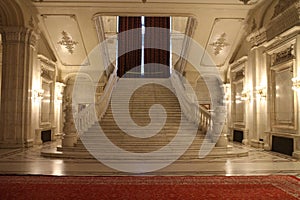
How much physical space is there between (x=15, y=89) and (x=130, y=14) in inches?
181

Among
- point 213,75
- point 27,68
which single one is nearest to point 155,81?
point 213,75

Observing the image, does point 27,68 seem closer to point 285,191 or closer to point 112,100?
point 112,100

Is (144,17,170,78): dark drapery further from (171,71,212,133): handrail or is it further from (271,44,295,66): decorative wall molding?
(271,44,295,66): decorative wall molding

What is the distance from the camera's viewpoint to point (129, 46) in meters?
16.0

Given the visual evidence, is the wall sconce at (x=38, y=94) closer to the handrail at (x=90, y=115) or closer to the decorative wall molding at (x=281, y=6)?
the handrail at (x=90, y=115)

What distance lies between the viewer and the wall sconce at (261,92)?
9.26m

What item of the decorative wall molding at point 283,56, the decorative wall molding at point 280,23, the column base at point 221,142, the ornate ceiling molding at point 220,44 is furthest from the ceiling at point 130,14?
the column base at point 221,142

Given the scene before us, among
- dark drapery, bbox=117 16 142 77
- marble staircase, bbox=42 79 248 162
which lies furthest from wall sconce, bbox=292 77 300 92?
dark drapery, bbox=117 16 142 77

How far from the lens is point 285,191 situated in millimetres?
3979

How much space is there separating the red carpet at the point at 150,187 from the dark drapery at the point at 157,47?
465 inches

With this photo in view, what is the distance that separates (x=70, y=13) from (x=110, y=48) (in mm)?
5132

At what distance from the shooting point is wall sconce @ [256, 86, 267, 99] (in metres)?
9.26

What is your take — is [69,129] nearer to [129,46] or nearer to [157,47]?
[129,46]

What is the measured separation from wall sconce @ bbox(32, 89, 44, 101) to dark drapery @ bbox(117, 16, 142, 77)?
589 cm
